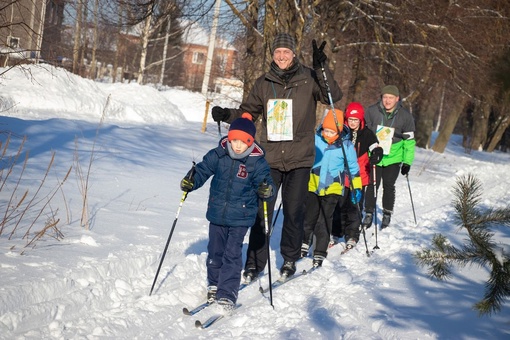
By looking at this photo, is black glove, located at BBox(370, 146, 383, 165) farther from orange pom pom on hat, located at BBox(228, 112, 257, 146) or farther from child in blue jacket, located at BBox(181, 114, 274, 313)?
orange pom pom on hat, located at BBox(228, 112, 257, 146)

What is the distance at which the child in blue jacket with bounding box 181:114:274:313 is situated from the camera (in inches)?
216

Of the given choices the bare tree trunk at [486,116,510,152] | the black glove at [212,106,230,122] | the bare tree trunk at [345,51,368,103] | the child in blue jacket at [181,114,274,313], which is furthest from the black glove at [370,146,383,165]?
the bare tree trunk at [486,116,510,152]

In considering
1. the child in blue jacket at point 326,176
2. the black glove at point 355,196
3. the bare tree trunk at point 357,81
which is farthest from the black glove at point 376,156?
the bare tree trunk at point 357,81

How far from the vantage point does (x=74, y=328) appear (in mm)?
4500

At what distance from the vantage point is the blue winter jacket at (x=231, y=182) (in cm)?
552

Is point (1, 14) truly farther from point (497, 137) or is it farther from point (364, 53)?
point (497, 137)

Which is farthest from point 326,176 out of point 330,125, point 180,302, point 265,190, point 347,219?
point 180,302

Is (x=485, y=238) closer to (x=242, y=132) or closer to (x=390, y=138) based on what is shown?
(x=242, y=132)

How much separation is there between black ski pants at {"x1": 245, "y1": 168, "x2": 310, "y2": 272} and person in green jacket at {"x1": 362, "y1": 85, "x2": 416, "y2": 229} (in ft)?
11.3

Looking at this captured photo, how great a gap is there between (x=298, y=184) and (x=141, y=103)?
20564mm

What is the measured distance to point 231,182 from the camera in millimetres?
5523

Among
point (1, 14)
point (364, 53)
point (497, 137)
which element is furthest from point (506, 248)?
point (497, 137)

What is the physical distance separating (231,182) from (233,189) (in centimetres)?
6

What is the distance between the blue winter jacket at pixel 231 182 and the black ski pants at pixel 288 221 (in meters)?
0.78
